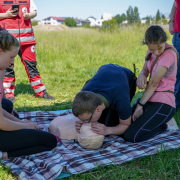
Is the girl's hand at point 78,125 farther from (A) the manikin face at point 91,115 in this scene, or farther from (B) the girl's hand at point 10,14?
(B) the girl's hand at point 10,14

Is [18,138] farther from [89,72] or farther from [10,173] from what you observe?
[89,72]

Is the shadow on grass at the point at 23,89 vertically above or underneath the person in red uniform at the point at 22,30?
underneath

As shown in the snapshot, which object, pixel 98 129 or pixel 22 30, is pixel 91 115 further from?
pixel 22 30

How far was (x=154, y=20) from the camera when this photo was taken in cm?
2336

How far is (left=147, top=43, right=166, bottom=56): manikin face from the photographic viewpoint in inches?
116

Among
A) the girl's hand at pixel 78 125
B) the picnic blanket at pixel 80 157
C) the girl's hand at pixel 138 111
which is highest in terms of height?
the girl's hand at pixel 138 111

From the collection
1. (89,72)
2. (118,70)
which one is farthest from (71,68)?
(118,70)

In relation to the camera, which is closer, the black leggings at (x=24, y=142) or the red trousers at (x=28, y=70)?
the black leggings at (x=24, y=142)

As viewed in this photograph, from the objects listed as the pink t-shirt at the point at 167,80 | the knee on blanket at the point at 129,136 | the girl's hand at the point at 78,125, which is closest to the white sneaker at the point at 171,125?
the pink t-shirt at the point at 167,80

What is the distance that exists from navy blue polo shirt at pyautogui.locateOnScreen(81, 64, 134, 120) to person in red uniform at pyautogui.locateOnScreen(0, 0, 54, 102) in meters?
2.62

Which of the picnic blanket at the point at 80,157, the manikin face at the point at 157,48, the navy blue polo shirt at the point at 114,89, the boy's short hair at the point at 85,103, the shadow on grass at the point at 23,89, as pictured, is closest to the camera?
the picnic blanket at the point at 80,157

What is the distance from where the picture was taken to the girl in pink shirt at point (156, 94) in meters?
2.99

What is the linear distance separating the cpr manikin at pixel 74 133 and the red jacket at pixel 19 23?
2.48 m

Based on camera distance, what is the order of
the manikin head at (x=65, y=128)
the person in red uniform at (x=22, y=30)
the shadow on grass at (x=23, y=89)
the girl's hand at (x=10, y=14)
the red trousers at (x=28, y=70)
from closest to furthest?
1. the manikin head at (x=65, y=128)
2. the girl's hand at (x=10, y=14)
3. the person in red uniform at (x=22, y=30)
4. the red trousers at (x=28, y=70)
5. the shadow on grass at (x=23, y=89)
